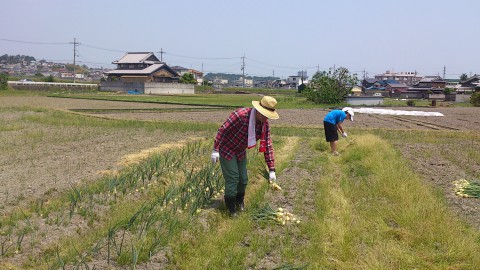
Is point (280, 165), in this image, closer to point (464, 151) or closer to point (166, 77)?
point (464, 151)

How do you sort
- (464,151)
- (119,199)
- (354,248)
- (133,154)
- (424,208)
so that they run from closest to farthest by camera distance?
(354,248) → (424,208) → (119,199) → (133,154) → (464,151)

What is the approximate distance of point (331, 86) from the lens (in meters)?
36.3

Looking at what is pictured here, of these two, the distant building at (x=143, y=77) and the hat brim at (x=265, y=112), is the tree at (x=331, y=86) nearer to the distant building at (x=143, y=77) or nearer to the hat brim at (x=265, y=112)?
the distant building at (x=143, y=77)

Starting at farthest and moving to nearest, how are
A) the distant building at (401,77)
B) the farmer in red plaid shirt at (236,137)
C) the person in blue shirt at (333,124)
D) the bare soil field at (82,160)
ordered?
the distant building at (401,77) < the person in blue shirt at (333,124) < the bare soil field at (82,160) < the farmer in red plaid shirt at (236,137)

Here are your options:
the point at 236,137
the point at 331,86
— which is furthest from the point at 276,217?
the point at 331,86

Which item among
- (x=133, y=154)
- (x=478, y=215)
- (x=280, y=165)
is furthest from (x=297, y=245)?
(x=133, y=154)

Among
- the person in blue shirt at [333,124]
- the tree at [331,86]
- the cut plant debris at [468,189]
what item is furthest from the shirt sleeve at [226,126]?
the tree at [331,86]

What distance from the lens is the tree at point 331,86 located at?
36.0m

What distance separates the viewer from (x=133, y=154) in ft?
30.0

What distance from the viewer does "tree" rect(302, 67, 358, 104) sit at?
36.0 meters

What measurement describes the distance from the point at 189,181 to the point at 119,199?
94cm

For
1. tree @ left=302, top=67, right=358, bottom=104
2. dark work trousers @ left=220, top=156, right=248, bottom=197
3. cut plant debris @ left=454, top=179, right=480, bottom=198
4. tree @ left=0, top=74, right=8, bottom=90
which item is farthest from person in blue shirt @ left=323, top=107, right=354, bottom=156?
tree @ left=0, top=74, right=8, bottom=90

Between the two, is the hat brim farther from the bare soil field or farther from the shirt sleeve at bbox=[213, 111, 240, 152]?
the bare soil field

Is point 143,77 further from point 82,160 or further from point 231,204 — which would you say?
point 231,204
